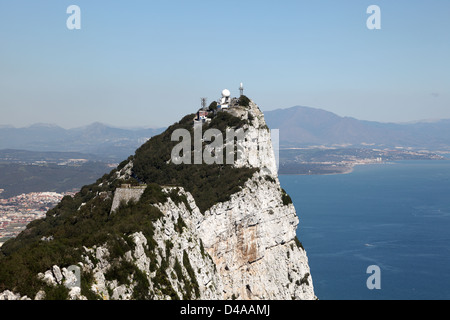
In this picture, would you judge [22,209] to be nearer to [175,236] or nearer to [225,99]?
[225,99]

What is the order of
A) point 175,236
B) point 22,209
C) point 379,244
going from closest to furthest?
point 175,236 < point 379,244 < point 22,209

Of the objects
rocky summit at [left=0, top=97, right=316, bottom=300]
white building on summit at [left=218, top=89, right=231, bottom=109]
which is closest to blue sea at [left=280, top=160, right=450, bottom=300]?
rocky summit at [left=0, top=97, right=316, bottom=300]

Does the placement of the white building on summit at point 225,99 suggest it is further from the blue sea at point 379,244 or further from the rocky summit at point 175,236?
the blue sea at point 379,244

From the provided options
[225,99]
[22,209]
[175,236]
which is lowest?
[22,209]

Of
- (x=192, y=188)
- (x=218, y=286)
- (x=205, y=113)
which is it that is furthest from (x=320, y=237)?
(x=218, y=286)

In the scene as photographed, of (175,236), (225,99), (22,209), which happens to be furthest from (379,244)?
(22,209)

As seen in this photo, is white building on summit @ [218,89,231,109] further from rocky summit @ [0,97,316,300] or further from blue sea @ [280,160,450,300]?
blue sea @ [280,160,450,300]

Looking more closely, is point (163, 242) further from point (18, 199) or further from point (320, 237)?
point (18, 199)
